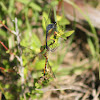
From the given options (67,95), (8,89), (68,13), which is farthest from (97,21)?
(8,89)

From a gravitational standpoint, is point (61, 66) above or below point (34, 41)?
below

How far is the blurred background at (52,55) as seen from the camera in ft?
6.22

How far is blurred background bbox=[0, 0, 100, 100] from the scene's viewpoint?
1896mm

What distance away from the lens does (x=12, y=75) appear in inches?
82.0

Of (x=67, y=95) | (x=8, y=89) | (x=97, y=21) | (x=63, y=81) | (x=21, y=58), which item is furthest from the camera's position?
(x=97, y=21)

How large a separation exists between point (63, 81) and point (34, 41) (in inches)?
31.7

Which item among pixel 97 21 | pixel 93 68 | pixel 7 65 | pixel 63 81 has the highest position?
pixel 97 21

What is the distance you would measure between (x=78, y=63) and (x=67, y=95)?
31.2 inches

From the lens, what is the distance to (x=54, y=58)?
2645mm

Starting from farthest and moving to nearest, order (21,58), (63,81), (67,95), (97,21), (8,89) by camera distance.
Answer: (97,21) < (63,81) < (67,95) < (8,89) < (21,58)

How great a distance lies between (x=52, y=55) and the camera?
8.48 ft

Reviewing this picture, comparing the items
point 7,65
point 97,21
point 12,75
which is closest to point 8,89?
point 12,75

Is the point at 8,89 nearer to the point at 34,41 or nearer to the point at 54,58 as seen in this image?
the point at 34,41

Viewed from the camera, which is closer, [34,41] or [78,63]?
[34,41]
